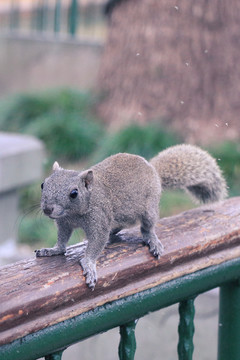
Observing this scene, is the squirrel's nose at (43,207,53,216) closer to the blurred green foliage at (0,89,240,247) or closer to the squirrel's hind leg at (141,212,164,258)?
the squirrel's hind leg at (141,212,164,258)

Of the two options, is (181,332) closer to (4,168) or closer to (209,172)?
(209,172)

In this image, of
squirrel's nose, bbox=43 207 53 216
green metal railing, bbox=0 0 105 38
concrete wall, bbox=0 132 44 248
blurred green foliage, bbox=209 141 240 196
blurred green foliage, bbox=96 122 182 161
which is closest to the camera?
squirrel's nose, bbox=43 207 53 216

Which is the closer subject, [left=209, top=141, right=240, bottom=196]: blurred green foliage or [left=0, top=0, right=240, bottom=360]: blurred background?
[left=209, top=141, right=240, bottom=196]: blurred green foliage

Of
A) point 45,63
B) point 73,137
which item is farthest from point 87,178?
point 45,63

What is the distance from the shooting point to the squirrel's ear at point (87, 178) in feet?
3.54

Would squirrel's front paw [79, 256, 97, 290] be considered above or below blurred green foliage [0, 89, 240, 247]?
below

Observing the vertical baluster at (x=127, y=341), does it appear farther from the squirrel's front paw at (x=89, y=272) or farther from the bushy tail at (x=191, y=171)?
the bushy tail at (x=191, y=171)

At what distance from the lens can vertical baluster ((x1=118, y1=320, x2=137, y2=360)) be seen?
1.05m

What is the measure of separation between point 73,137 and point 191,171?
12.2 ft

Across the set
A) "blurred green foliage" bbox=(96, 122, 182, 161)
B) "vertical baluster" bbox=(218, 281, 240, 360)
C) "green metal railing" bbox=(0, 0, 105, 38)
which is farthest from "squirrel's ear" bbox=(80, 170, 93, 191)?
"green metal railing" bbox=(0, 0, 105, 38)

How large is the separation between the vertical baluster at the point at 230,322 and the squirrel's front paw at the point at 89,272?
1.27ft

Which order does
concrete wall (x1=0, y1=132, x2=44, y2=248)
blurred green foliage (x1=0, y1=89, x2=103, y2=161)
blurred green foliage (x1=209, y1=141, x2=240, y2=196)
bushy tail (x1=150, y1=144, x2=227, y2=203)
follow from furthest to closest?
blurred green foliage (x1=0, y1=89, x2=103, y2=161) → blurred green foliage (x1=209, y1=141, x2=240, y2=196) → concrete wall (x1=0, y1=132, x2=44, y2=248) → bushy tail (x1=150, y1=144, x2=227, y2=203)

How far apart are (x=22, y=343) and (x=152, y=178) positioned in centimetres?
53

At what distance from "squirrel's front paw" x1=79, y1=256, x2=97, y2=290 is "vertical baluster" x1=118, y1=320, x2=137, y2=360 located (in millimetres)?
131
